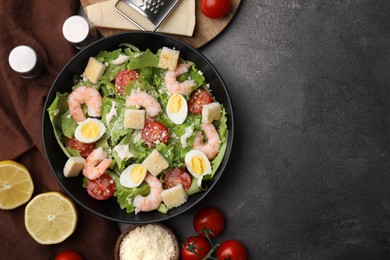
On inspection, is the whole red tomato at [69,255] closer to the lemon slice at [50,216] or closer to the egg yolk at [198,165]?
the lemon slice at [50,216]

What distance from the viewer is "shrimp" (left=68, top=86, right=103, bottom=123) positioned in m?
3.04

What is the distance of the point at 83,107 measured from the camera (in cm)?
311

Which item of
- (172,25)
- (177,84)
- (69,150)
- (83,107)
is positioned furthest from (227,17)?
(69,150)

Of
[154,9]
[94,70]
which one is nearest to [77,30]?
[94,70]

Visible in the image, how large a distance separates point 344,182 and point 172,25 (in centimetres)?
158

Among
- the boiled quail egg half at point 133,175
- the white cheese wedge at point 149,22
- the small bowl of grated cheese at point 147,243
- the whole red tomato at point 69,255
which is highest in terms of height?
the white cheese wedge at point 149,22

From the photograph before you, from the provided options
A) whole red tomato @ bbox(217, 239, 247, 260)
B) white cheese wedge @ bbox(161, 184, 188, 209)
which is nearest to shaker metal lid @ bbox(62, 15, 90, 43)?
white cheese wedge @ bbox(161, 184, 188, 209)

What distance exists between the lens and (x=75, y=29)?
10.1ft

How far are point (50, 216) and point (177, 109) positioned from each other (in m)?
1.07

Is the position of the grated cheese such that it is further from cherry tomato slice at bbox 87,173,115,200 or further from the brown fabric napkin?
cherry tomato slice at bbox 87,173,115,200

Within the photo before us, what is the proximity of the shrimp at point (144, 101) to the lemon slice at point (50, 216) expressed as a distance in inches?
30.1

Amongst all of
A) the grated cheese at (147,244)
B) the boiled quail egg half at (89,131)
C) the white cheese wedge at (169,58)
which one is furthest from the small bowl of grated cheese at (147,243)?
the white cheese wedge at (169,58)

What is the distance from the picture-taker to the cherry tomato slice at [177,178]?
3084 mm

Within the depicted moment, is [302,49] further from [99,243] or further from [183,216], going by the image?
[99,243]
